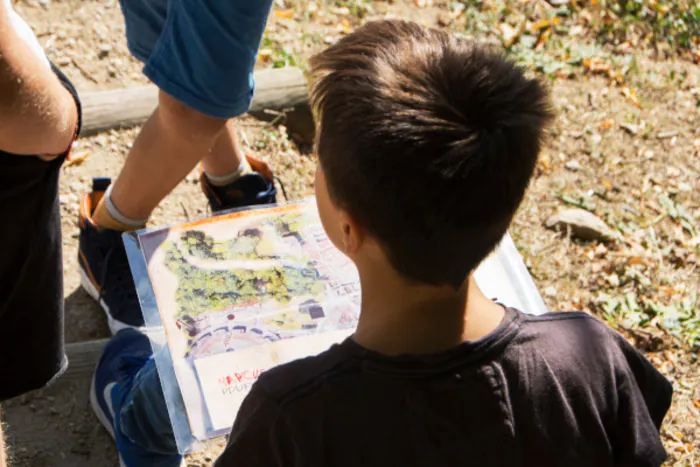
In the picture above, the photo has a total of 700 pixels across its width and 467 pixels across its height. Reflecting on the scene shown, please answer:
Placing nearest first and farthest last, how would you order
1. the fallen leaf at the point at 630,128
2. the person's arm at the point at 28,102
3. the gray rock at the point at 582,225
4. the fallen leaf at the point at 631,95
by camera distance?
1. the person's arm at the point at 28,102
2. the gray rock at the point at 582,225
3. the fallen leaf at the point at 630,128
4. the fallen leaf at the point at 631,95

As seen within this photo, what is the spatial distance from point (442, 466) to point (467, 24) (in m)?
3.05

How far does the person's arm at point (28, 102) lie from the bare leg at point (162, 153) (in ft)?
1.81

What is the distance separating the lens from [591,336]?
133 centimetres

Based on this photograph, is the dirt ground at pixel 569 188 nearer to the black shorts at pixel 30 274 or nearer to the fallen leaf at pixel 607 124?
the fallen leaf at pixel 607 124

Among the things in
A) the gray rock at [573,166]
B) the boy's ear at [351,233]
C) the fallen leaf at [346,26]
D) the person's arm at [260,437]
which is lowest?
the gray rock at [573,166]

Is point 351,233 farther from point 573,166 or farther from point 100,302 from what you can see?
point 573,166

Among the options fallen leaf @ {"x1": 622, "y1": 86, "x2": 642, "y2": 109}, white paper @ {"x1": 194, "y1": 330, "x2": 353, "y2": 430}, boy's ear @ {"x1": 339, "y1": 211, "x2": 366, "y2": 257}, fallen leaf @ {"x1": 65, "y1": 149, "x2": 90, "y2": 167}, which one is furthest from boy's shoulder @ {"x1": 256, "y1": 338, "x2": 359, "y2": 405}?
fallen leaf @ {"x1": 622, "y1": 86, "x2": 642, "y2": 109}

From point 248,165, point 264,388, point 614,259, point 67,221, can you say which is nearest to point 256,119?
point 248,165

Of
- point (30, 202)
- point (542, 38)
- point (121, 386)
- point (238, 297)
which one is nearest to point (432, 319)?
point (238, 297)

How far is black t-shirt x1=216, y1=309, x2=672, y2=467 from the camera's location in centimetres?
120

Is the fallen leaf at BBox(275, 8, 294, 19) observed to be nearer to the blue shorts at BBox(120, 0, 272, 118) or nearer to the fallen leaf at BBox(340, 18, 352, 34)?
the fallen leaf at BBox(340, 18, 352, 34)

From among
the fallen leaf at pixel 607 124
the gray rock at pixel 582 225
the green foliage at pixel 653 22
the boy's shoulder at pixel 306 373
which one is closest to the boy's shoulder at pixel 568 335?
the boy's shoulder at pixel 306 373

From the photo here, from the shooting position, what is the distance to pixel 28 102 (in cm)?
137

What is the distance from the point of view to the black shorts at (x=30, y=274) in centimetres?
155
